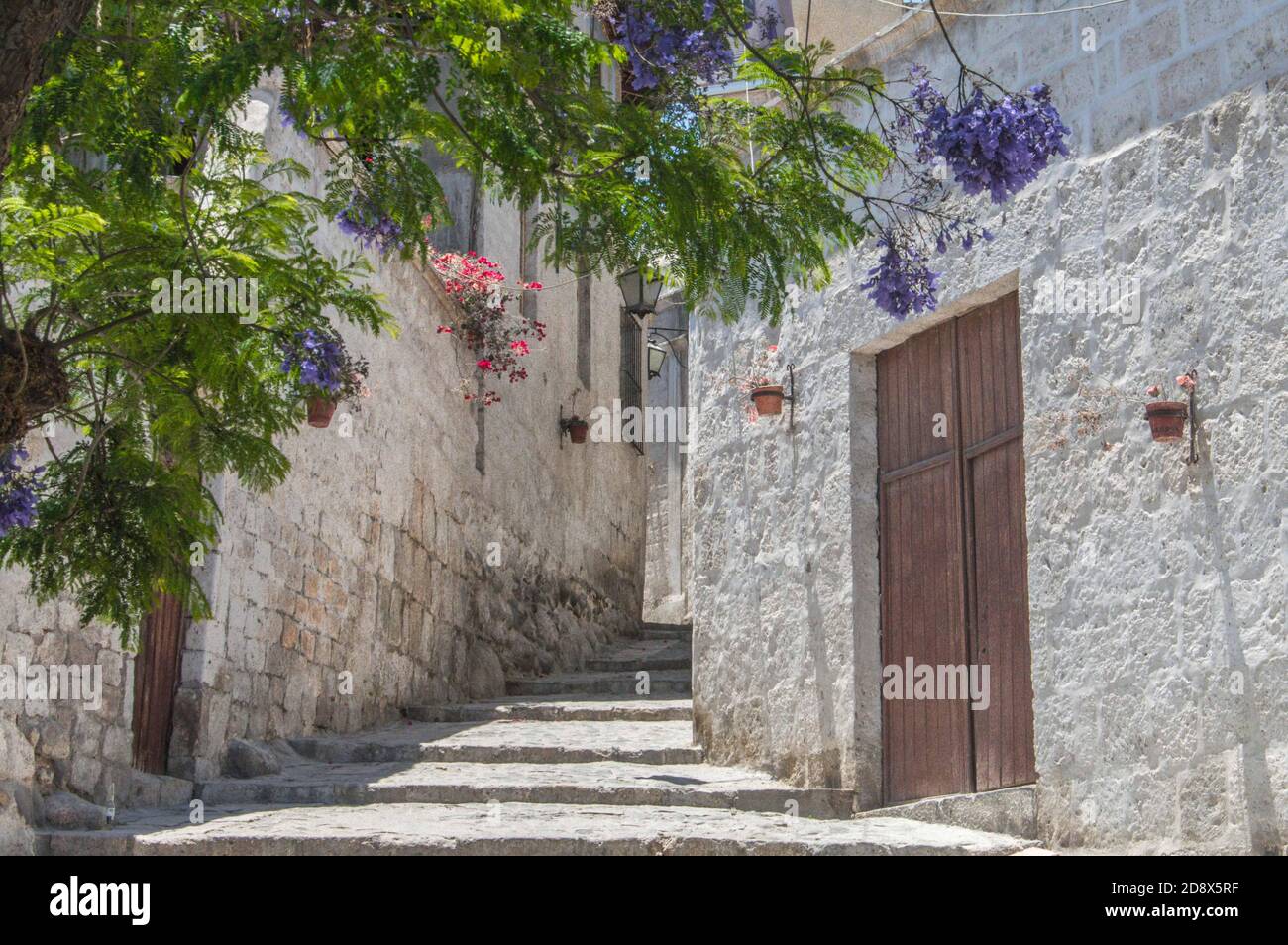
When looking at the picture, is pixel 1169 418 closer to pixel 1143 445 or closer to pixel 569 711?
pixel 1143 445

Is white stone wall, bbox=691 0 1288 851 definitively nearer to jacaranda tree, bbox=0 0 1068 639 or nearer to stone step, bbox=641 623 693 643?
jacaranda tree, bbox=0 0 1068 639

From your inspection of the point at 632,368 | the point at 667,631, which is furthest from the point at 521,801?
the point at 632,368

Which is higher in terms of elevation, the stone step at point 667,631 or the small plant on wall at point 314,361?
the small plant on wall at point 314,361

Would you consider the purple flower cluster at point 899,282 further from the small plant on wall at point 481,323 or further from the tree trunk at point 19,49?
the small plant on wall at point 481,323

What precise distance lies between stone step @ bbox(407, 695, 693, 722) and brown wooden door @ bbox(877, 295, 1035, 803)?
7.58 ft

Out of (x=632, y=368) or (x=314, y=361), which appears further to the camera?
(x=632, y=368)

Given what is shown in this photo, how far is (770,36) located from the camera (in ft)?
16.3

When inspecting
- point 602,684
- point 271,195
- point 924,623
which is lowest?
point 602,684

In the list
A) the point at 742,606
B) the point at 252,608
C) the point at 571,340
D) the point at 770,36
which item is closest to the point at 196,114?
the point at 770,36

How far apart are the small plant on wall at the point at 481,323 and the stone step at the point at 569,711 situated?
2665 mm

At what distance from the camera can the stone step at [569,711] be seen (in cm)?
990

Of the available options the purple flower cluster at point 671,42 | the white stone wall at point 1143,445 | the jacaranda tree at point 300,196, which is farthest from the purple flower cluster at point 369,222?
the white stone wall at point 1143,445

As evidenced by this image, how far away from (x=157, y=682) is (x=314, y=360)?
3.76 meters

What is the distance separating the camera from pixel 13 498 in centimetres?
435
